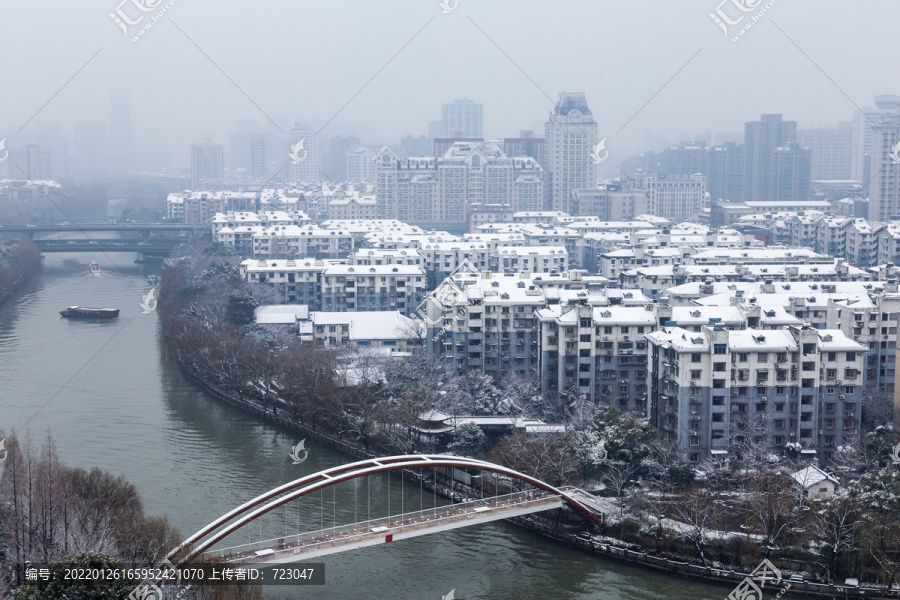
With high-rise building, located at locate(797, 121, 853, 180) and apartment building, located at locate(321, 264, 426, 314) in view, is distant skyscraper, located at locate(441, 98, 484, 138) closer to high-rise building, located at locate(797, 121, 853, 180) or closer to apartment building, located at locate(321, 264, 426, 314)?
high-rise building, located at locate(797, 121, 853, 180)

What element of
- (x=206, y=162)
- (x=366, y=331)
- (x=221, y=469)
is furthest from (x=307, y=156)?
(x=221, y=469)

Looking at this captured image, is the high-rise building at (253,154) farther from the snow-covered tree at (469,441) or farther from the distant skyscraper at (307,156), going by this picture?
the snow-covered tree at (469,441)

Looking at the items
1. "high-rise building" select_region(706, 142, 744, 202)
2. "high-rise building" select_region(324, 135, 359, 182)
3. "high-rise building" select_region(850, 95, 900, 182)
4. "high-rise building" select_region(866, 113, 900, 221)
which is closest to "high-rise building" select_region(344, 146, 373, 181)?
"high-rise building" select_region(324, 135, 359, 182)

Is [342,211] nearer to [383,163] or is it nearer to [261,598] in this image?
[383,163]

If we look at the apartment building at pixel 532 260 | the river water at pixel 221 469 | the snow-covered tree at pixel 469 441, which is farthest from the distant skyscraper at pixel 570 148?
the snow-covered tree at pixel 469 441

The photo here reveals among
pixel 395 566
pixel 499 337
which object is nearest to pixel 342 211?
pixel 499 337

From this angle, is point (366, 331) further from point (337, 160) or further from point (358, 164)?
point (337, 160)
